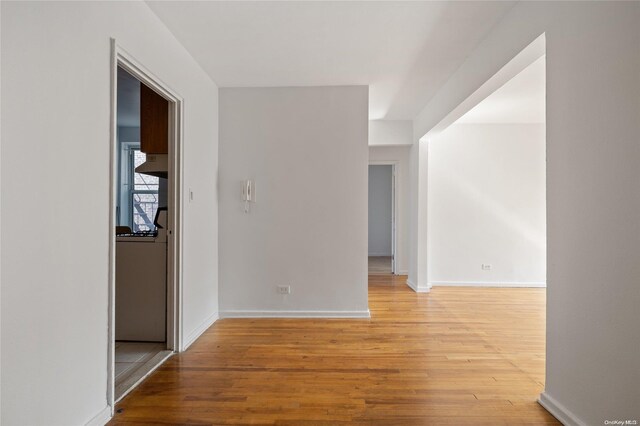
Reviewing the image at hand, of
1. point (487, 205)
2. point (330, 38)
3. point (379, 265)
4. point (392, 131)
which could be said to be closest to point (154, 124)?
point (330, 38)

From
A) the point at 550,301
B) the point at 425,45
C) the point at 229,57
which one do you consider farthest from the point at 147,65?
the point at 550,301

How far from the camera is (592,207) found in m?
1.93

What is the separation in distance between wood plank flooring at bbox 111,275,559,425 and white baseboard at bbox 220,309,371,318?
4.4 inches

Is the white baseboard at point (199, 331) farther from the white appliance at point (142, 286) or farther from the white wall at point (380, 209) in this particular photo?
the white wall at point (380, 209)

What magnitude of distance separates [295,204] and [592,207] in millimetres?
3013

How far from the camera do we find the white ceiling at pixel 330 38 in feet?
9.07

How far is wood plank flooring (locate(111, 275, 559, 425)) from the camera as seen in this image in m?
2.25

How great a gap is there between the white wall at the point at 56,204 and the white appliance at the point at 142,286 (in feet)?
4.16

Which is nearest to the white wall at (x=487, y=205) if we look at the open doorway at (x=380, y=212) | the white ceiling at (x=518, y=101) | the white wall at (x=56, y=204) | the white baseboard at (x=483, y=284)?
the white baseboard at (x=483, y=284)

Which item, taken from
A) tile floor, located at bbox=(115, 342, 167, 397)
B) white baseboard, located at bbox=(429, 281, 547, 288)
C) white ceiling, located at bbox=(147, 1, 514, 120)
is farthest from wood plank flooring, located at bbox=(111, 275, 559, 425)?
white ceiling, located at bbox=(147, 1, 514, 120)

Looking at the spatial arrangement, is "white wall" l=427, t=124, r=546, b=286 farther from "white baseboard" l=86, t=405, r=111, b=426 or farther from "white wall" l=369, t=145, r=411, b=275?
"white baseboard" l=86, t=405, r=111, b=426

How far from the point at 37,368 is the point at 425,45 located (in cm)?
357

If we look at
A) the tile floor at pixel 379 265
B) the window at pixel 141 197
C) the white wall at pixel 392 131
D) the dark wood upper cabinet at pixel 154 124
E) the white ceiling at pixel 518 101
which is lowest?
the tile floor at pixel 379 265

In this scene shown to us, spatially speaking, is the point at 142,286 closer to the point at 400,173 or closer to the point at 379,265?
the point at 400,173
